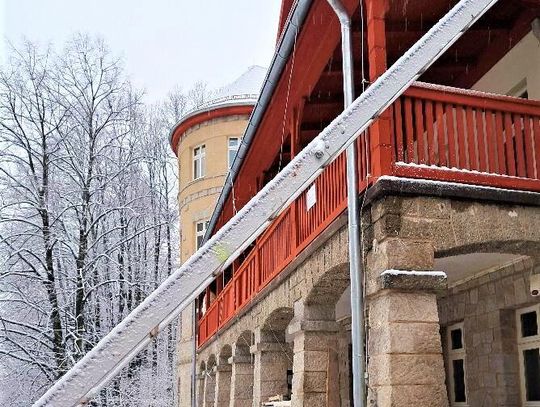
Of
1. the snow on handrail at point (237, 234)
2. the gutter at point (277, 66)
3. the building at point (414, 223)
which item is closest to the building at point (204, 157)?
the gutter at point (277, 66)

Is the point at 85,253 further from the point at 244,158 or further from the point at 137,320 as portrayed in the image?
the point at 137,320

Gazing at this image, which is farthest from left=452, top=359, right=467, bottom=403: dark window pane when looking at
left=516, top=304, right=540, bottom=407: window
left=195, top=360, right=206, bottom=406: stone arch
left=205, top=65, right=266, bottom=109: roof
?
left=205, top=65, right=266, bottom=109: roof

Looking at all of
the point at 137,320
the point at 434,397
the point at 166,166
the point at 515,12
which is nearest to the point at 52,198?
the point at 166,166

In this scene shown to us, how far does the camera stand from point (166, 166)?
32.9 metres

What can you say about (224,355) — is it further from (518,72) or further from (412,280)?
(412,280)

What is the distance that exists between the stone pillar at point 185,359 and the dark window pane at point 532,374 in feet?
58.3

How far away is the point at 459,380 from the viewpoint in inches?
366

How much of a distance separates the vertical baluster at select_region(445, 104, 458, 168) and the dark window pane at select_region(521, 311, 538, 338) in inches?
117

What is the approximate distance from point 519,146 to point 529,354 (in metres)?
3.03

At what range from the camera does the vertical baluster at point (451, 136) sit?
570 centimetres

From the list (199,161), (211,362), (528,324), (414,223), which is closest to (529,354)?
(528,324)

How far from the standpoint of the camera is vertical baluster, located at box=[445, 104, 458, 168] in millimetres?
5699

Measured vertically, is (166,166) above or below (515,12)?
above

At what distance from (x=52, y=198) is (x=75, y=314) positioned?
3.76 metres
